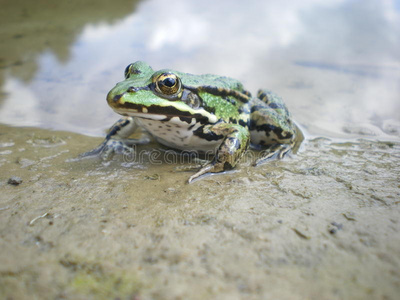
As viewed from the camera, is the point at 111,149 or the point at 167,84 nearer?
the point at 167,84

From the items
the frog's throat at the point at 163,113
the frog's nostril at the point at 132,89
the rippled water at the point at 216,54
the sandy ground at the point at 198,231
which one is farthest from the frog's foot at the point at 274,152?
the frog's nostril at the point at 132,89

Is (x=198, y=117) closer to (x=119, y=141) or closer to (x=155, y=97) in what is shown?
(x=155, y=97)

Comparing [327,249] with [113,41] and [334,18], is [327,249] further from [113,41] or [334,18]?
[334,18]

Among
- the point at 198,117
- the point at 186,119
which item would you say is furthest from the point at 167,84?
the point at 198,117

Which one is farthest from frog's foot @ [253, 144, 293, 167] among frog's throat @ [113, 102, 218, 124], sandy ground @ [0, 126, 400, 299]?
frog's throat @ [113, 102, 218, 124]

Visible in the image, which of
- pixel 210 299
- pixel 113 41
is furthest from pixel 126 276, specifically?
pixel 113 41

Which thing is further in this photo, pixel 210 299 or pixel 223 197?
pixel 223 197
